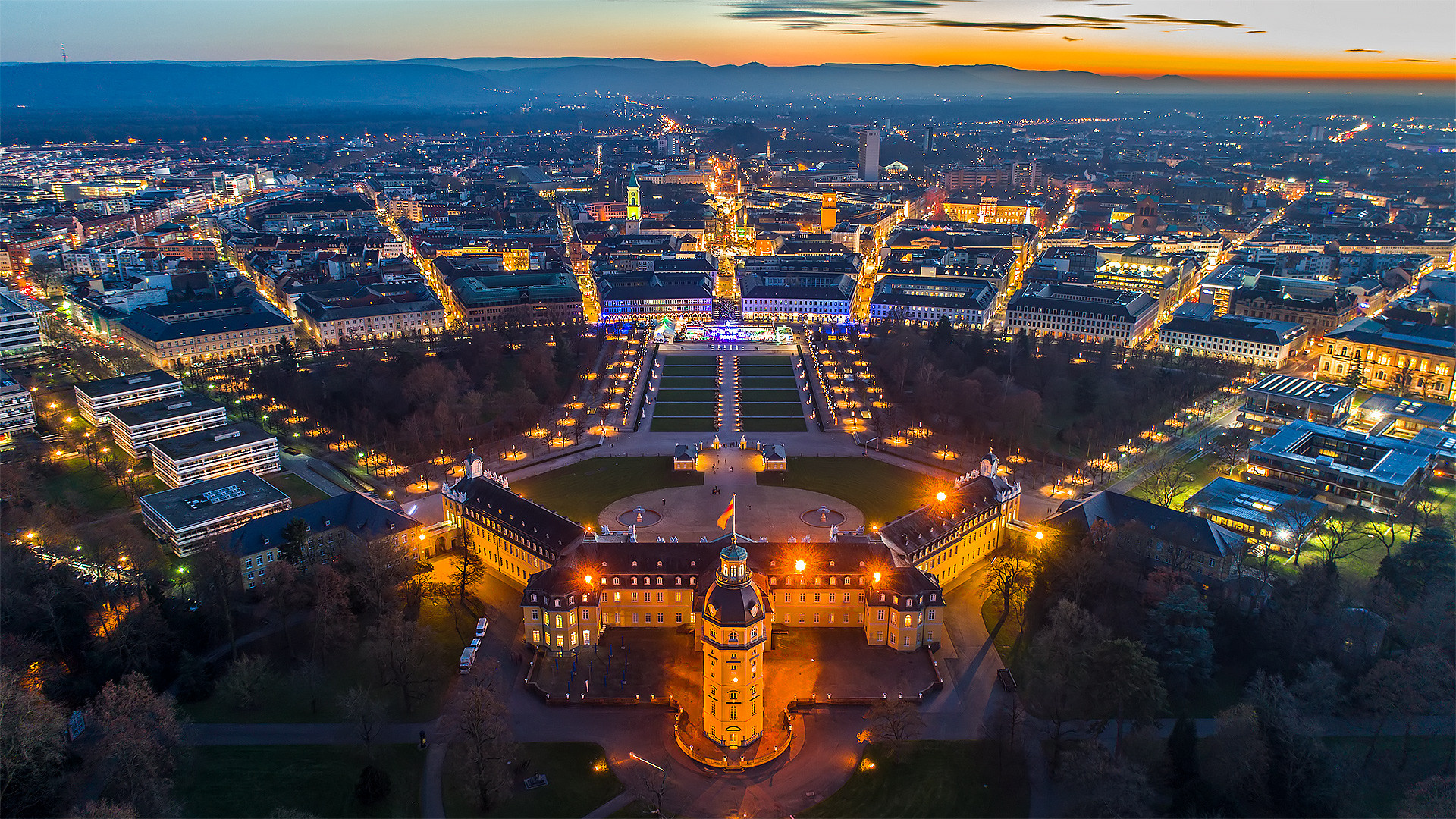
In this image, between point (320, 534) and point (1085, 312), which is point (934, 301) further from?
point (320, 534)

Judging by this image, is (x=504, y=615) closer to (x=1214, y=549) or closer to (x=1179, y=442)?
(x=1214, y=549)

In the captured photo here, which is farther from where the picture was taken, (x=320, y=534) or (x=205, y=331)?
(x=205, y=331)

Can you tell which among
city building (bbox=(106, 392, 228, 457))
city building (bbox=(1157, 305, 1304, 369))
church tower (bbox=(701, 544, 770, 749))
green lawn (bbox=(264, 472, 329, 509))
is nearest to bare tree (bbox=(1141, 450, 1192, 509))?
city building (bbox=(1157, 305, 1304, 369))

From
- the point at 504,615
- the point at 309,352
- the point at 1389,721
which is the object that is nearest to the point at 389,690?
the point at 504,615

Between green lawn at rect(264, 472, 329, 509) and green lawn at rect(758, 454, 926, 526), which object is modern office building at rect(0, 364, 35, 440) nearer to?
green lawn at rect(264, 472, 329, 509)

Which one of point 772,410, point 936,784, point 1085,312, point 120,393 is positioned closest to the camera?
point 936,784

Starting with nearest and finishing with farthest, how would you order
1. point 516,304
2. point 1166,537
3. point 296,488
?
point 1166,537
point 296,488
point 516,304

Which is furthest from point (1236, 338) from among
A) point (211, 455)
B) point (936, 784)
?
point (211, 455)
